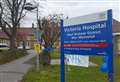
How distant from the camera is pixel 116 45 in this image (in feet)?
209

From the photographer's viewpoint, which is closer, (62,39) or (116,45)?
(62,39)

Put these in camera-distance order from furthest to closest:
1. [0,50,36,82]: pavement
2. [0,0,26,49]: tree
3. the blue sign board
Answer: [0,0,26,49]: tree, [0,50,36,82]: pavement, the blue sign board

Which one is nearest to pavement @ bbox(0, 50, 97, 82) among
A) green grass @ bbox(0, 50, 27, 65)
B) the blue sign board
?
green grass @ bbox(0, 50, 27, 65)

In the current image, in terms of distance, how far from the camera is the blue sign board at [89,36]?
30.1 ft

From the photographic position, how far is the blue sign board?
9.18 meters

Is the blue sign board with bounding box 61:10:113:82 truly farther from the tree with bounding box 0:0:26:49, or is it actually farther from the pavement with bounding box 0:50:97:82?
the tree with bounding box 0:0:26:49

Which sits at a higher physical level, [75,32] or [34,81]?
[75,32]

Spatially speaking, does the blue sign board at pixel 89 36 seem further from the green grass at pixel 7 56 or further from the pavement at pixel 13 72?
the green grass at pixel 7 56

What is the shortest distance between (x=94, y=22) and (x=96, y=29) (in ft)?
0.66

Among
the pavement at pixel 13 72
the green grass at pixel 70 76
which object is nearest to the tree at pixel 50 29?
the pavement at pixel 13 72

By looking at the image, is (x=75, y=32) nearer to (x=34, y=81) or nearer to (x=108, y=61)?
(x=108, y=61)

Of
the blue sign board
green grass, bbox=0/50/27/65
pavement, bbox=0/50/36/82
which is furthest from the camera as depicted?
green grass, bbox=0/50/27/65

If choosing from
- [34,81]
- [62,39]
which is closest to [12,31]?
[34,81]

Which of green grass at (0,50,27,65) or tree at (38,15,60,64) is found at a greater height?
tree at (38,15,60,64)
